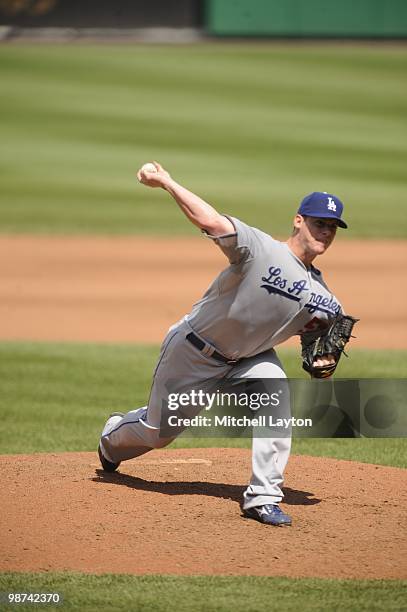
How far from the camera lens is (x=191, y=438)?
27.4ft

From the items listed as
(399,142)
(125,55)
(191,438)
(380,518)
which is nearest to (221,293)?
(380,518)

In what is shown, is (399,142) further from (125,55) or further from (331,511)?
(331,511)

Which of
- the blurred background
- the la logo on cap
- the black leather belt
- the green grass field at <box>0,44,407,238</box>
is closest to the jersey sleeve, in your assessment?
the la logo on cap

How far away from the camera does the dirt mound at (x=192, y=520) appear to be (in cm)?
522

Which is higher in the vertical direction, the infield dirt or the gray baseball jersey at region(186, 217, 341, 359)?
the gray baseball jersey at region(186, 217, 341, 359)

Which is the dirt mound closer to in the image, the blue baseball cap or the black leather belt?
the black leather belt

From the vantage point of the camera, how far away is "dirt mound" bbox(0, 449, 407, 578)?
5.22 metres

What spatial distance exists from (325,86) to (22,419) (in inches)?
832

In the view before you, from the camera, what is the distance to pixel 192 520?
19.1 ft

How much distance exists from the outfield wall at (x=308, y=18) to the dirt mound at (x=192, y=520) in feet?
79.4

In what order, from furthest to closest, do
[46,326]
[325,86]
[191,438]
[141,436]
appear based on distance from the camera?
[325,86]
[46,326]
[191,438]
[141,436]

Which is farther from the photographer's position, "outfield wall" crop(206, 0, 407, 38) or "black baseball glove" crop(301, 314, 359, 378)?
"outfield wall" crop(206, 0, 407, 38)

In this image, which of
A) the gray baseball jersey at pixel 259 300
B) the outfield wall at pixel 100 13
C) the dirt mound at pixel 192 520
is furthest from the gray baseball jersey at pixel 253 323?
the outfield wall at pixel 100 13

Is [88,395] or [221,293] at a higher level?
[221,293]
